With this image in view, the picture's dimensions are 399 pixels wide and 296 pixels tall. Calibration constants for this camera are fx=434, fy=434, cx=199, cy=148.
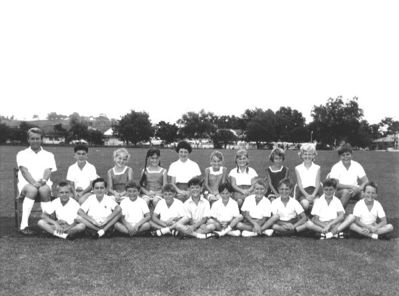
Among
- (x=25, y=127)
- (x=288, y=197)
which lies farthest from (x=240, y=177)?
(x=25, y=127)

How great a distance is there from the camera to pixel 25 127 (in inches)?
3442

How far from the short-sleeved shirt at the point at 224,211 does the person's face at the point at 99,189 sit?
1.98 m

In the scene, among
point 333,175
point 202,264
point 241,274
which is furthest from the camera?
point 333,175

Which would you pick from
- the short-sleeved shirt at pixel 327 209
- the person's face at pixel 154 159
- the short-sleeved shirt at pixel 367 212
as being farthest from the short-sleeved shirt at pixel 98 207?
the short-sleeved shirt at pixel 367 212

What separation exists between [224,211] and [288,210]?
1143 millimetres

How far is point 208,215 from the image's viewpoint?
773cm

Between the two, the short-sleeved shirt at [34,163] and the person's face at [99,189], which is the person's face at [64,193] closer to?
the person's face at [99,189]

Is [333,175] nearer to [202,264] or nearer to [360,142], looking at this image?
[202,264]

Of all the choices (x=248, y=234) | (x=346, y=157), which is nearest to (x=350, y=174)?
(x=346, y=157)

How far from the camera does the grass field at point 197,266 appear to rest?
4.66 metres

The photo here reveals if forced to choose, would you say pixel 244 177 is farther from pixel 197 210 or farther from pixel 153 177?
pixel 153 177

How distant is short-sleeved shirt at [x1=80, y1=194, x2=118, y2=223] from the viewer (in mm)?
7492

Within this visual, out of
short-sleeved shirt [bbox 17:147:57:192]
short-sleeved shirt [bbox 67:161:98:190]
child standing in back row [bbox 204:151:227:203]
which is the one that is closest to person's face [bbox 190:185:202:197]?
child standing in back row [bbox 204:151:227:203]

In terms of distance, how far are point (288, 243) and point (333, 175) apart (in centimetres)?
240
